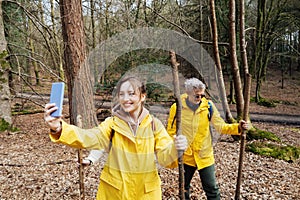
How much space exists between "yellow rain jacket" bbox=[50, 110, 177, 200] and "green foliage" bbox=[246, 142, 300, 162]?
16.4 ft

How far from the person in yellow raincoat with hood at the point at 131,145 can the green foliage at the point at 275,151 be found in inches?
196

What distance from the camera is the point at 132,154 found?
1.84 m

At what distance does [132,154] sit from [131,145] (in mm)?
62

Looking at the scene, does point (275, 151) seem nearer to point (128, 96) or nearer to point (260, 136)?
point (260, 136)

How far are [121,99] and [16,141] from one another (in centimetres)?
705

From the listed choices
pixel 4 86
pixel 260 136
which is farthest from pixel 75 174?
pixel 260 136

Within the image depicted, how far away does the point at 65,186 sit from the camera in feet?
14.3

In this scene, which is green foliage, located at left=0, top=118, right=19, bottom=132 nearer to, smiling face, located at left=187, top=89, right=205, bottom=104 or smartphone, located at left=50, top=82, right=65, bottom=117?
smiling face, located at left=187, top=89, right=205, bottom=104

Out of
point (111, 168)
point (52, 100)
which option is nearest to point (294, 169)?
point (111, 168)

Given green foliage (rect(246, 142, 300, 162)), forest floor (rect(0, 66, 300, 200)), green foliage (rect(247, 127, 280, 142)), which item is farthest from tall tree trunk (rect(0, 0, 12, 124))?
green foliage (rect(247, 127, 280, 142))

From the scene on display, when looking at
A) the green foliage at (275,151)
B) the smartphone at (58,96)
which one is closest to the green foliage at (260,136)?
the green foliage at (275,151)

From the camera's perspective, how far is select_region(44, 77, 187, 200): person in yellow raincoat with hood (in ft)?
5.83

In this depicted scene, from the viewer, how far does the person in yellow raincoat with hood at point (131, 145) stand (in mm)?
1778

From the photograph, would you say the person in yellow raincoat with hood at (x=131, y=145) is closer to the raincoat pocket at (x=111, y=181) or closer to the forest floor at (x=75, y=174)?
the raincoat pocket at (x=111, y=181)
